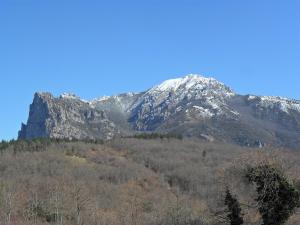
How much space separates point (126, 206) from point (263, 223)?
5108 inches

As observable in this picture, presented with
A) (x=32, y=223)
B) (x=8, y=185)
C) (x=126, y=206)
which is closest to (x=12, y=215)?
(x=32, y=223)

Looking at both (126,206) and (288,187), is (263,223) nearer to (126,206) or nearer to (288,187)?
(288,187)

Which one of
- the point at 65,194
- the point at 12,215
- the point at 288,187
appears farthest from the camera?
the point at 65,194

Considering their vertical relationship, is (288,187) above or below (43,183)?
below

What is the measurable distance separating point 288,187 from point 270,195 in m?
1.90

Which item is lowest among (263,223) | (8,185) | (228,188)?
(263,223)

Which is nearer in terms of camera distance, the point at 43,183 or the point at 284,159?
the point at 284,159

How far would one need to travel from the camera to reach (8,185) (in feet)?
549

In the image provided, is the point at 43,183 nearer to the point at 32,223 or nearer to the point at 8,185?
the point at 8,185

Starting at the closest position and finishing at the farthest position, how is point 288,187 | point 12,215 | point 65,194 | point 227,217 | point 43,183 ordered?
point 288,187, point 227,217, point 12,215, point 65,194, point 43,183

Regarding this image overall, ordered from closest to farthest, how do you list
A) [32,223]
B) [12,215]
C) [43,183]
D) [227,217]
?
[227,217] < [32,223] < [12,215] < [43,183]

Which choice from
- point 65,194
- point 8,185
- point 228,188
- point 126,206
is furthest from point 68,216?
point 228,188

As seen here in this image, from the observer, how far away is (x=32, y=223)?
397 ft

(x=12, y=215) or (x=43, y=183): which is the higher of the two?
(x=43, y=183)
